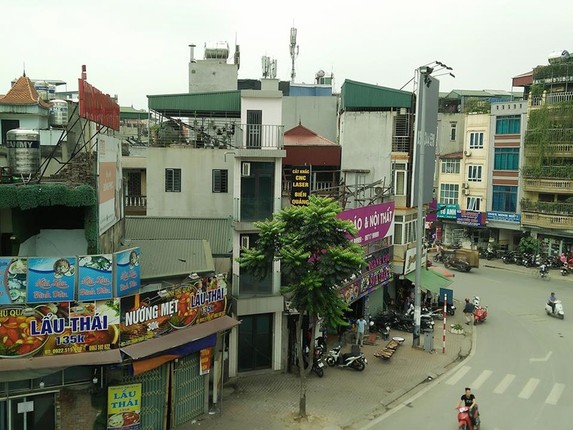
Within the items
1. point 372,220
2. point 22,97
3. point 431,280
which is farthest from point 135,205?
point 431,280

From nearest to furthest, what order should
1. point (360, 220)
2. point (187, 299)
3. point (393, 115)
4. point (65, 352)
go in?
point (65, 352) → point (187, 299) → point (360, 220) → point (393, 115)

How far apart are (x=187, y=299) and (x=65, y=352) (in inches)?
139

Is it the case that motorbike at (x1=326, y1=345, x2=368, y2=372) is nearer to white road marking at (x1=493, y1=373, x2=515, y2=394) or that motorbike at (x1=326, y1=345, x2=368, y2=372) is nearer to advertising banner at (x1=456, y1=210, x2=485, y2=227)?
white road marking at (x1=493, y1=373, x2=515, y2=394)

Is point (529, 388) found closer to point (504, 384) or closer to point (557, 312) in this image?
point (504, 384)

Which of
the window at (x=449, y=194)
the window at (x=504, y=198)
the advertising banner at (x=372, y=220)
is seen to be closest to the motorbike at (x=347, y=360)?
the advertising banner at (x=372, y=220)

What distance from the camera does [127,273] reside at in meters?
13.5

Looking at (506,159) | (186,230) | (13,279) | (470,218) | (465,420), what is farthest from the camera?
(470,218)

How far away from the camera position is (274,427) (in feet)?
51.2

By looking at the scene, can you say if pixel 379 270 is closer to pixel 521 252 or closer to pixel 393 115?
pixel 393 115

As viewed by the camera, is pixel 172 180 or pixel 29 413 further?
pixel 172 180

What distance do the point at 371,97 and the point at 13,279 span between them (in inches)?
819

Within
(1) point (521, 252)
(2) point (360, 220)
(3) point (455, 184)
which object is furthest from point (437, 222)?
(2) point (360, 220)

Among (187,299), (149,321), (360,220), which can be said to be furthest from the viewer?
(360,220)

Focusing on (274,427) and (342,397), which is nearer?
(274,427)
